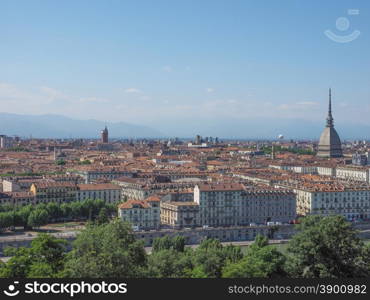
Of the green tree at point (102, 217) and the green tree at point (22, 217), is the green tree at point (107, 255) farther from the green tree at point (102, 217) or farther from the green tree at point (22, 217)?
the green tree at point (22, 217)

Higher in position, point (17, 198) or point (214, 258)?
point (214, 258)

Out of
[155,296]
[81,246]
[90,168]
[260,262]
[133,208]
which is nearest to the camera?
[155,296]

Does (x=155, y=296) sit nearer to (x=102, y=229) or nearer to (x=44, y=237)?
(x=102, y=229)

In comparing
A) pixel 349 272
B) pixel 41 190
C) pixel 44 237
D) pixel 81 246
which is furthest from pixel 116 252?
pixel 41 190

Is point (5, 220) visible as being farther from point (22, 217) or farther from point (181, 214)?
point (181, 214)

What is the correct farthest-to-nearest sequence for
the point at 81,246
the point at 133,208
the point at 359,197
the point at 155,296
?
1. the point at 359,197
2. the point at 133,208
3. the point at 81,246
4. the point at 155,296

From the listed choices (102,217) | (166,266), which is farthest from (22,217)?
(166,266)
